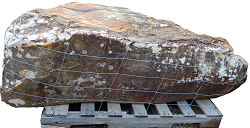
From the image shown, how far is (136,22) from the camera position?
3.78 meters

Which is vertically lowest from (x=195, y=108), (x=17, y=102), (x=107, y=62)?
(x=195, y=108)

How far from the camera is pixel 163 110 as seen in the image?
3.49 meters

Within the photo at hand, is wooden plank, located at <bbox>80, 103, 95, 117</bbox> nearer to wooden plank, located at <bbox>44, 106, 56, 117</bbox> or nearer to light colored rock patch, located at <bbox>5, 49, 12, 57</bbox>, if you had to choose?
wooden plank, located at <bbox>44, 106, 56, 117</bbox>

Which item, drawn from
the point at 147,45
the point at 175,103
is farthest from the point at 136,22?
the point at 175,103

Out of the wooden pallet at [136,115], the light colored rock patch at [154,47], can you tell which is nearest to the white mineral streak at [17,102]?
the wooden pallet at [136,115]

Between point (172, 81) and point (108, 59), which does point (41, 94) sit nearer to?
point (108, 59)

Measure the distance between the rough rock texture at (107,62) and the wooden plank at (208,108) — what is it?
4.2 inches

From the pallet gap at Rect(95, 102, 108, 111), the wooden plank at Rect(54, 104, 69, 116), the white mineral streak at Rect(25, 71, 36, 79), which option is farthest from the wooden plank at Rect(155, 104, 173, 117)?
the white mineral streak at Rect(25, 71, 36, 79)

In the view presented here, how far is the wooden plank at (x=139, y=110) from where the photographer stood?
3.33 metres

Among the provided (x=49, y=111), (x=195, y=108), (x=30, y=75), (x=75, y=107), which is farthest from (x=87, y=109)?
(x=195, y=108)

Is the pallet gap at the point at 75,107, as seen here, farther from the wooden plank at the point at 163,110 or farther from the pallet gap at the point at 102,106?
the wooden plank at the point at 163,110

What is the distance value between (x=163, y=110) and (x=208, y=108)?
2.22 ft

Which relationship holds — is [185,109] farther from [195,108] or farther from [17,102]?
[17,102]

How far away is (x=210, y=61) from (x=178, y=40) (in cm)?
52
